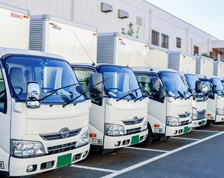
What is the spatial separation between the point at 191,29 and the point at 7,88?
32.9m

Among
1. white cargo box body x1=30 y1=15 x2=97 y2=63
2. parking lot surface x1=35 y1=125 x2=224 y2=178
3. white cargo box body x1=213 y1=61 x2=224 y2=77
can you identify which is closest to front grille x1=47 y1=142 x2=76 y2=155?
parking lot surface x1=35 y1=125 x2=224 y2=178

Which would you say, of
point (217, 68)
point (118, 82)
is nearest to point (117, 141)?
point (118, 82)

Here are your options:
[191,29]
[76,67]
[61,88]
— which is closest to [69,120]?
[61,88]

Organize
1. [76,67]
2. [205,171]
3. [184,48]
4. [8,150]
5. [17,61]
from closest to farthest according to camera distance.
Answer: [8,150], [17,61], [205,171], [76,67], [184,48]

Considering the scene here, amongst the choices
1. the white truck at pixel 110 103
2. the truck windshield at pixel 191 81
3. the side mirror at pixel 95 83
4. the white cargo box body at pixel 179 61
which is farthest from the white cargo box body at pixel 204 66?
the side mirror at pixel 95 83

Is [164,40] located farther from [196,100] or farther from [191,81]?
[196,100]

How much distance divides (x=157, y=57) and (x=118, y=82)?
6.97 m

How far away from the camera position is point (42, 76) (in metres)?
5.42

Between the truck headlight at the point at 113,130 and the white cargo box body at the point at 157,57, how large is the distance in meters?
6.92

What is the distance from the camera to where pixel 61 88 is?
546 centimetres

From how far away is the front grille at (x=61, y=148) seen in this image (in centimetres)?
492

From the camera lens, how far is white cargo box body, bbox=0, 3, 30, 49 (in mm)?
7246

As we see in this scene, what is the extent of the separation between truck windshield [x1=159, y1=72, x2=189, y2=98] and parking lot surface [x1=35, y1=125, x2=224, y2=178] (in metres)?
1.41

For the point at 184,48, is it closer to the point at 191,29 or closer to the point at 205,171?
the point at 191,29
